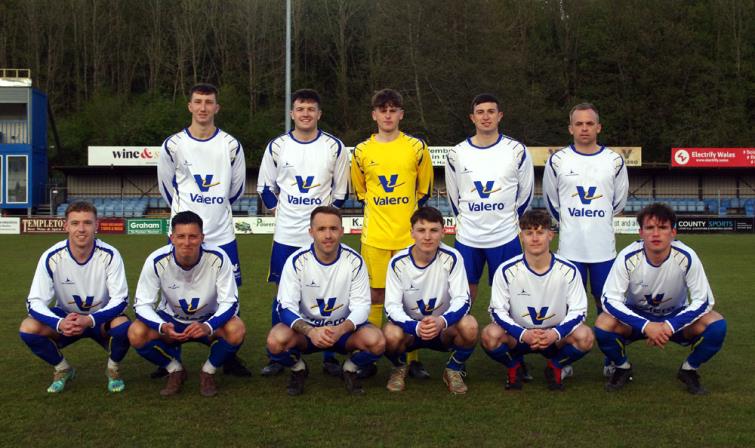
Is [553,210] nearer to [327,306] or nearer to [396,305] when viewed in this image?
[396,305]

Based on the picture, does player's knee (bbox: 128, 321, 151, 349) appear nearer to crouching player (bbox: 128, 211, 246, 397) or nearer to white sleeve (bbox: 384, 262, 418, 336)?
crouching player (bbox: 128, 211, 246, 397)

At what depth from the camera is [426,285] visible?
4.73 metres

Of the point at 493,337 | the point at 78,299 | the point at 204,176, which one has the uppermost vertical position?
the point at 204,176

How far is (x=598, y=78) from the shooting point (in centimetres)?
4309

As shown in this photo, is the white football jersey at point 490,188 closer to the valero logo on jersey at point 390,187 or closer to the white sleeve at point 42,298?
the valero logo on jersey at point 390,187

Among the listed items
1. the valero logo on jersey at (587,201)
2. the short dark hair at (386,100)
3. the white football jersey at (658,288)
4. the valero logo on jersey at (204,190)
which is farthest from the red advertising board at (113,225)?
the white football jersey at (658,288)

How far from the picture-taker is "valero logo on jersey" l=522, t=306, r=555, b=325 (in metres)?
Result: 4.65

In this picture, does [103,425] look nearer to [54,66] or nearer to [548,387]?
[548,387]

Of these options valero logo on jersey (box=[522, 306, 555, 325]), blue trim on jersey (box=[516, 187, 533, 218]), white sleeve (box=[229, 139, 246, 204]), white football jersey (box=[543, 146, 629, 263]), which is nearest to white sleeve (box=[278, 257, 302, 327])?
white sleeve (box=[229, 139, 246, 204])

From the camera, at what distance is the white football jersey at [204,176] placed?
5336 mm

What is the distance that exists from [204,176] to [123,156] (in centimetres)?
2648

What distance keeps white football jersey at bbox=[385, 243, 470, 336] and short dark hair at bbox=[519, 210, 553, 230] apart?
0.51 meters

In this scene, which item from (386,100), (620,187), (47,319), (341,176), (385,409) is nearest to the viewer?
(385,409)

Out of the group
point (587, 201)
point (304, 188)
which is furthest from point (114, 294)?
point (587, 201)
